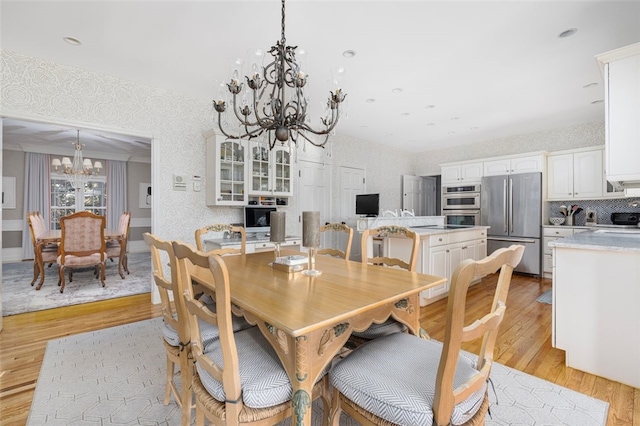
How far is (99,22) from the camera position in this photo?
2.36 metres

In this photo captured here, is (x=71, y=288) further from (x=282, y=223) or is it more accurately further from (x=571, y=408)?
(x=571, y=408)

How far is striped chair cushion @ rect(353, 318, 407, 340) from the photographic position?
155 cm

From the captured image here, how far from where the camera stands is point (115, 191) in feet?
23.9

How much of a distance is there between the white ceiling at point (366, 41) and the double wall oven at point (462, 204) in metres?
2.26

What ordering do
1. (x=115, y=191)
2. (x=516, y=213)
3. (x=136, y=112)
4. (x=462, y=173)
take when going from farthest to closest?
(x=115, y=191)
(x=462, y=173)
(x=516, y=213)
(x=136, y=112)

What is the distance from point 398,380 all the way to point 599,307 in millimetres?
1970

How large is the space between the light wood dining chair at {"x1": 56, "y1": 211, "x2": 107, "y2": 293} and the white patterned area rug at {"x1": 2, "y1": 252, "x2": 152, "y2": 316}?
20 centimetres

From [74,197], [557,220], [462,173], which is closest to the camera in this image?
[557,220]

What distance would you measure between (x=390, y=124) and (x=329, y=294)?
455cm

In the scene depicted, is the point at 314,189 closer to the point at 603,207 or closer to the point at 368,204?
the point at 368,204

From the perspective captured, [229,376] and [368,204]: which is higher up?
[368,204]

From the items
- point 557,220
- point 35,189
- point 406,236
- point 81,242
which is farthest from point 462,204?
point 35,189

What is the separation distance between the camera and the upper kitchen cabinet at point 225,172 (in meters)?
3.74

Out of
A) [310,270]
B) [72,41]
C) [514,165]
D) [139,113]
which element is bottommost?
[310,270]
